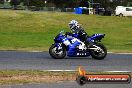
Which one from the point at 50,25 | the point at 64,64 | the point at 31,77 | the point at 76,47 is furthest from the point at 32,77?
the point at 50,25

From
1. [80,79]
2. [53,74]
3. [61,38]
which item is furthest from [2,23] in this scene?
[80,79]

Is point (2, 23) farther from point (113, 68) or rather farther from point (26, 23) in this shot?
point (113, 68)

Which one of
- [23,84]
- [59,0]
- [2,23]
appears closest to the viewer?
[23,84]

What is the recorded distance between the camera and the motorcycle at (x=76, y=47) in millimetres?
16266

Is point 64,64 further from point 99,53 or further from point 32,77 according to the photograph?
point 32,77

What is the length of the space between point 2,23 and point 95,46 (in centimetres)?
2446

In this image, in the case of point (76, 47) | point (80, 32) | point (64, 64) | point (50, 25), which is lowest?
point (50, 25)

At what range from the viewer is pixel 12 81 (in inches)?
376

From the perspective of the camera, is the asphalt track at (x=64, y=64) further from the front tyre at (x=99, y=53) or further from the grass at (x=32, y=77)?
the grass at (x=32, y=77)

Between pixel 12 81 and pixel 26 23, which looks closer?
pixel 12 81

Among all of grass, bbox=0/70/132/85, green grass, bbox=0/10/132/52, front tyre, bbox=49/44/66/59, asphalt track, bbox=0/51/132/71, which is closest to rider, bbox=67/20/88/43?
front tyre, bbox=49/44/66/59

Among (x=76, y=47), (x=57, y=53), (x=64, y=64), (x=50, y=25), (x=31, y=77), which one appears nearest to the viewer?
(x=31, y=77)

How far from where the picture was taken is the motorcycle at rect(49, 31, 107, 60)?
1627 cm

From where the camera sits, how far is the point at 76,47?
1647 centimetres
